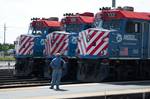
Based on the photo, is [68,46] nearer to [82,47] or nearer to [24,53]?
[82,47]

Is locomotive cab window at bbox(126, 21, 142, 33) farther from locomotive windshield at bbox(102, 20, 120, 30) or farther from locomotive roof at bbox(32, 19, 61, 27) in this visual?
locomotive roof at bbox(32, 19, 61, 27)

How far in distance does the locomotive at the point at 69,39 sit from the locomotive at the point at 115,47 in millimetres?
1449

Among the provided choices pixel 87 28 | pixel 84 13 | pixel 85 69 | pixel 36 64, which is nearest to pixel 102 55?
pixel 85 69

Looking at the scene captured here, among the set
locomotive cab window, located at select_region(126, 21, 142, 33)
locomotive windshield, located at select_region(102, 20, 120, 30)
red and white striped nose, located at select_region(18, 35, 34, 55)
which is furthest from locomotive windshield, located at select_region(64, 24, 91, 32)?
locomotive cab window, located at select_region(126, 21, 142, 33)

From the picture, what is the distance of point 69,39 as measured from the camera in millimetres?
25156

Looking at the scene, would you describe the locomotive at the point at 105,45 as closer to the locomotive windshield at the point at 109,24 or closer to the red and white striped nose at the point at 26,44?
the locomotive windshield at the point at 109,24

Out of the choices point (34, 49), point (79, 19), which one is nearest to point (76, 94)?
point (79, 19)

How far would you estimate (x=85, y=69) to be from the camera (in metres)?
23.2

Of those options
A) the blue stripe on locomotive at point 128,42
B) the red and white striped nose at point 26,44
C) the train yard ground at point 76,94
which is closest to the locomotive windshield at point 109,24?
the blue stripe on locomotive at point 128,42

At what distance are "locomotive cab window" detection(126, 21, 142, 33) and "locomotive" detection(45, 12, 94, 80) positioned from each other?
294 cm

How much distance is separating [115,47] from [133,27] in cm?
153

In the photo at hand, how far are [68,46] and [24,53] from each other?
417 cm

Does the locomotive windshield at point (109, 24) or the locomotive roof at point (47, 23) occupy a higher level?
the locomotive roof at point (47, 23)

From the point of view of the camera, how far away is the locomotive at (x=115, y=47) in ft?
73.4
